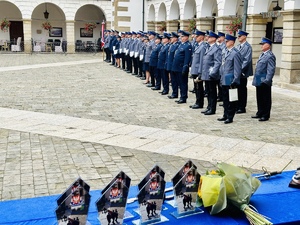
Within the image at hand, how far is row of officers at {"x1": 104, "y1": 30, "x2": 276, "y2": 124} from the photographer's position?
8.69 m

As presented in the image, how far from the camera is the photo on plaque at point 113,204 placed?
2785 mm

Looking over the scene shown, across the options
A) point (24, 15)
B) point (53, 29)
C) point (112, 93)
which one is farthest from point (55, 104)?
point (53, 29)

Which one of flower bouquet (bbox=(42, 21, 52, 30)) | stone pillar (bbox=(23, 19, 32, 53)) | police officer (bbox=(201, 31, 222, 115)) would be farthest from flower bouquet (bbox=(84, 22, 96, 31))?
police officer (bbox=(201, 31, 222, 115))

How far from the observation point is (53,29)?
33.9 m

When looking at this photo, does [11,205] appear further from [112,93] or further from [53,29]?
[53,29]

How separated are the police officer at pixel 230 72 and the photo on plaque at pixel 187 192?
18.5 ft

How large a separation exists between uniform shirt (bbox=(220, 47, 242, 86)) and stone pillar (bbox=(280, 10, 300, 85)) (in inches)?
231

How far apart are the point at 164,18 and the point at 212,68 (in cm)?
1814

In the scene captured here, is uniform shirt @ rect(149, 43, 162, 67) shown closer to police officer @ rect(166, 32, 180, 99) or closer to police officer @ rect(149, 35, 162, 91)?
police officer @ rect(149, 35, 162, 91)

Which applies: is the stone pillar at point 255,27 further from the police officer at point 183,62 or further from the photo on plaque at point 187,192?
the photo on plaque at point 187,192

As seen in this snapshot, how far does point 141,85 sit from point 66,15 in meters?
19.0

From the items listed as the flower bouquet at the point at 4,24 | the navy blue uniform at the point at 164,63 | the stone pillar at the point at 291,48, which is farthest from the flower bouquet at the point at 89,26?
the stone pillar at the point at 291,48

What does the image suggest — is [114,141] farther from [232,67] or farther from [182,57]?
[182,57]

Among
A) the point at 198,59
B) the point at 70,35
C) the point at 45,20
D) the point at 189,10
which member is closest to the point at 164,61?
the point at 198,59
